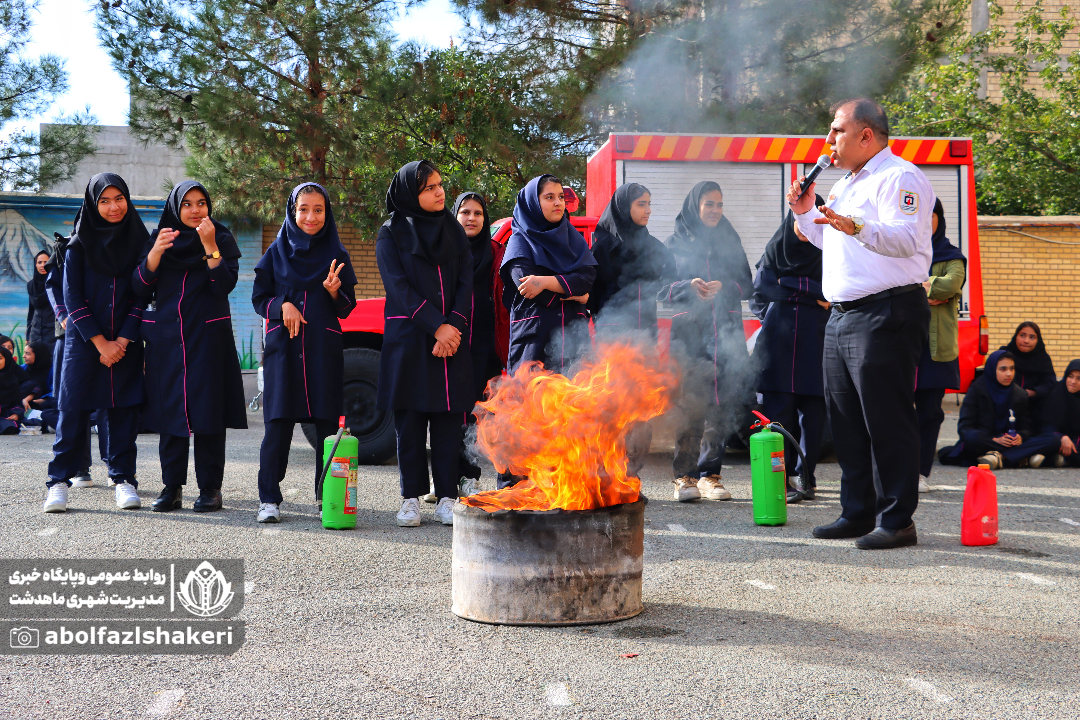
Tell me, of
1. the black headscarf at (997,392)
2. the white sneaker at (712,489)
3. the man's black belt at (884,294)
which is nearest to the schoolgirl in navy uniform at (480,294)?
the white sneaker at (712,489)

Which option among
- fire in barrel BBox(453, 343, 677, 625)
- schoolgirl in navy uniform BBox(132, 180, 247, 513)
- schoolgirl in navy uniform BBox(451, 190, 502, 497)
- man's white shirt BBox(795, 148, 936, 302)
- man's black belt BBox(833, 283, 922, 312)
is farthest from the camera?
schoolgirl in navy uniform BBox(451, 190, 502, 497)

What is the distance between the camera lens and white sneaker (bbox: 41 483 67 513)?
5.40 metres

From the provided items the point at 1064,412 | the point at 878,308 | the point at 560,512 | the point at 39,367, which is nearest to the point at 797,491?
the point at 878,308

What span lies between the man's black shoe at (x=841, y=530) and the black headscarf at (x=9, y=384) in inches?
346

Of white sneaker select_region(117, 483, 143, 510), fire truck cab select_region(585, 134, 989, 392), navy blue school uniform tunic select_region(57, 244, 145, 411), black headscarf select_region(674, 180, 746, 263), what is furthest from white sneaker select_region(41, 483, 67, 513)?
fire truck cab select_region(585, 134, 989, 392)

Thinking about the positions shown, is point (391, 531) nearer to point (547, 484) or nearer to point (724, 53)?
point (547, 484)

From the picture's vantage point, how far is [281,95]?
11820 mm

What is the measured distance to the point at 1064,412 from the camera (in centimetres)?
809

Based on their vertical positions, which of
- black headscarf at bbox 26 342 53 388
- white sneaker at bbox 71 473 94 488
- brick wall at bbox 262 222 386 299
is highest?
brick wall at bbox 262 222 386 299

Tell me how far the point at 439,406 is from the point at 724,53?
3859mm

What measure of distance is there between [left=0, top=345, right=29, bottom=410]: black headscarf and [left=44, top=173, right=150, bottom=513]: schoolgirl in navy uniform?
16.6 feet

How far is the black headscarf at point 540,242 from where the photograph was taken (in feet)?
17.5

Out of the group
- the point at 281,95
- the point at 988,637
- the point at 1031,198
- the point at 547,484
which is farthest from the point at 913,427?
the point at 1031,198

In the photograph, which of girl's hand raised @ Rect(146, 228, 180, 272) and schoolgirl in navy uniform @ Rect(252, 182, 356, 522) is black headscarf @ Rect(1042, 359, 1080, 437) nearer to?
schoolgirl in navy uniform @ Rect(252, 182, 356, 522)
